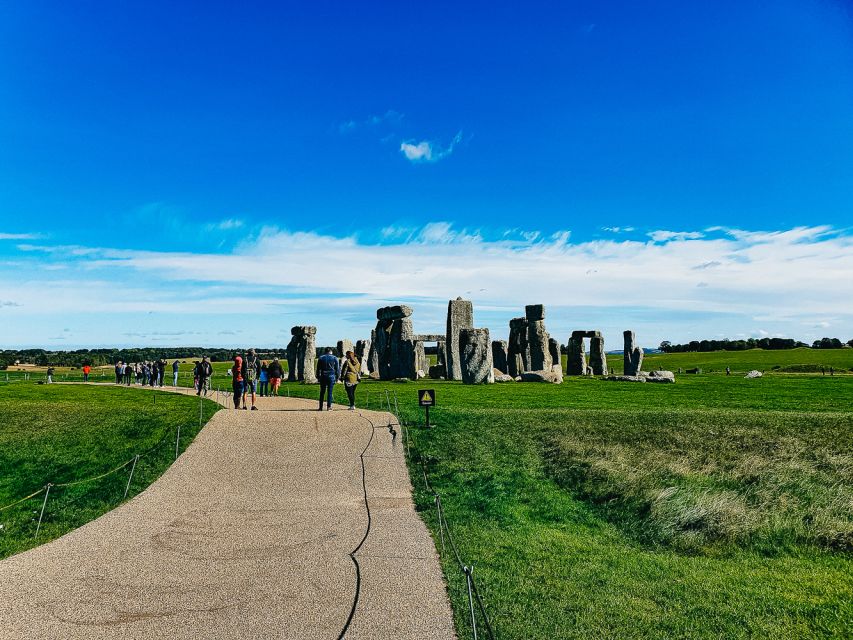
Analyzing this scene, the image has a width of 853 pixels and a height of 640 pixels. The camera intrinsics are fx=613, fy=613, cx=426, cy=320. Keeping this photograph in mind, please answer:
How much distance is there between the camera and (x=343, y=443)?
1421cm

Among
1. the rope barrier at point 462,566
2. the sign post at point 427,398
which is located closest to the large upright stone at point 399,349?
the sign post at point 427,398

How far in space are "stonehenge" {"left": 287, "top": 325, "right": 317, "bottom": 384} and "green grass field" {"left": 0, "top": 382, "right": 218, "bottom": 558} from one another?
28.4 feet

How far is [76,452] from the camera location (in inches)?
571

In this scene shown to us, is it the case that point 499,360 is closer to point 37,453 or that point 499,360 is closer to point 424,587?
point 37,453

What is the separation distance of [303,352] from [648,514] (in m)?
22.1

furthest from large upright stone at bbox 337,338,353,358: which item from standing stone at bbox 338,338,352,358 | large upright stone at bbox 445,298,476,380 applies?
large upright stone at bbox 445,298,476,380

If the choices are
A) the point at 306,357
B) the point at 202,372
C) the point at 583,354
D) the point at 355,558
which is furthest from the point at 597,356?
the point at 355,558

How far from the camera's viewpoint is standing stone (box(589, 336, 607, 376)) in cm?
3944

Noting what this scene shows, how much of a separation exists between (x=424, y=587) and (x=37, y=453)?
11879 mm

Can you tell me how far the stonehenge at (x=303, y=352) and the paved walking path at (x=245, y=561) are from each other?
1639cm

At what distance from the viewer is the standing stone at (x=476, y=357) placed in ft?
91.7

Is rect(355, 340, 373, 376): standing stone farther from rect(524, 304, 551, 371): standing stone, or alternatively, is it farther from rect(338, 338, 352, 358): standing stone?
rect(524, 304, 551, 371): standing stone

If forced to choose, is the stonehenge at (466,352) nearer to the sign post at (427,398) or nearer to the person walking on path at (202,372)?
the person walking on path at (202,372)

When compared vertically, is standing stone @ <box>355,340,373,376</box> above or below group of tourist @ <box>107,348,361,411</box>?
above
